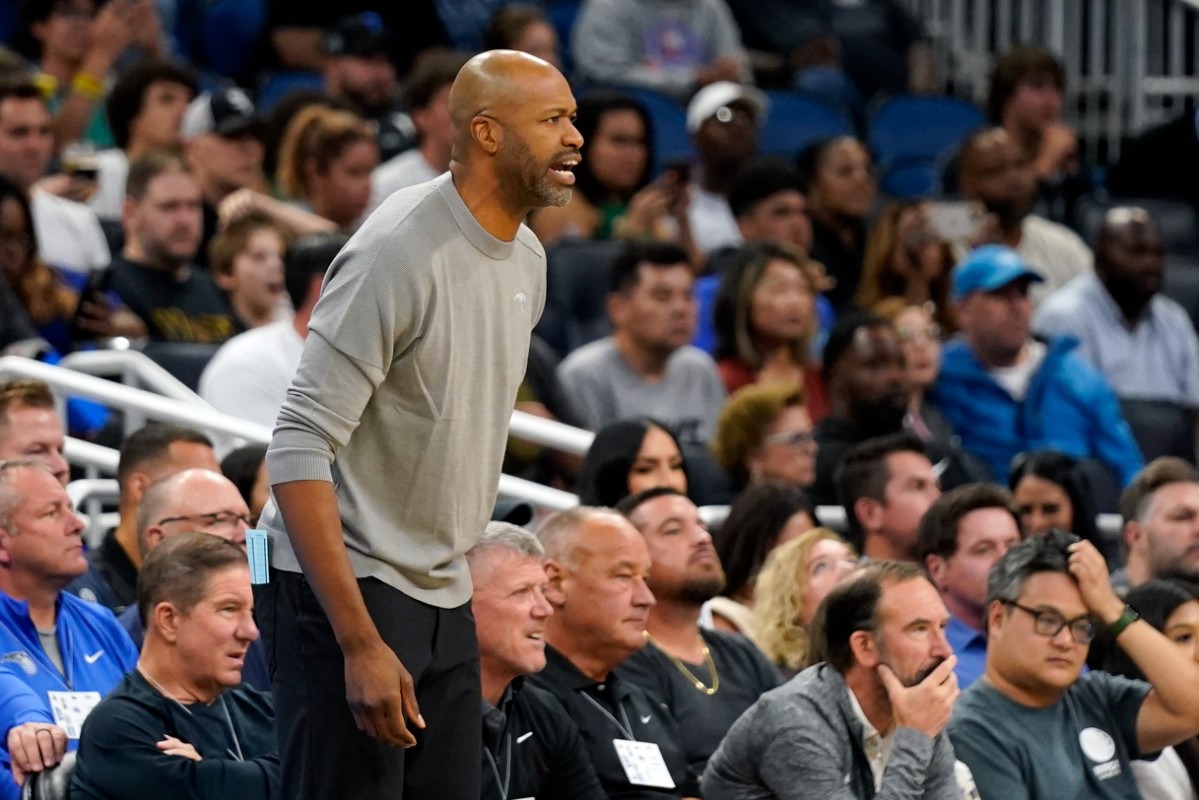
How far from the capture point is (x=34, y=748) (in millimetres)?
3943

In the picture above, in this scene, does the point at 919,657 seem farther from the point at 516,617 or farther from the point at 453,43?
the point at 453,43

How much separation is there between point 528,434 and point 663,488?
1.96 ft

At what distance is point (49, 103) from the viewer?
8.26 meters

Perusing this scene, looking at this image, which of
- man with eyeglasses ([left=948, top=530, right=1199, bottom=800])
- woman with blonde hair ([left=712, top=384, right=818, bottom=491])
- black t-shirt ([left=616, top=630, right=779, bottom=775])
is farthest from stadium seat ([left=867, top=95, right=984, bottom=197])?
man with eyeglasses ([left=948, top=530, right=1199, bottom=800])

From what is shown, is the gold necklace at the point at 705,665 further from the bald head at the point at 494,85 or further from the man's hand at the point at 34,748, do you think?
the bald head at the point at 494,85

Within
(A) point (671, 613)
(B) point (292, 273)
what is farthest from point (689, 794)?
(B) point (292, 273)

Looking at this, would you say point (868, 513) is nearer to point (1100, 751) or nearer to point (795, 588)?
point (795, 588)

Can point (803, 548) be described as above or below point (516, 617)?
below

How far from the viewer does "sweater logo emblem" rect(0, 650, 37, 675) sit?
4324 millimetres

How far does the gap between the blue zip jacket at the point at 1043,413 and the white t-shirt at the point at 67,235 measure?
2929mm

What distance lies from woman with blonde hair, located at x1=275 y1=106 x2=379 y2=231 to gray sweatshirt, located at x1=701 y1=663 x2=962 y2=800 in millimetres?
3671

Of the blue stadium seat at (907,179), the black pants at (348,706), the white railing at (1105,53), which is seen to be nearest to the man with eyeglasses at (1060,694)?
the black pants at (348,706)

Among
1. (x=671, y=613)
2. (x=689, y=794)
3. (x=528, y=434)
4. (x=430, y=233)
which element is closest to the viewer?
(x=430, y=233)

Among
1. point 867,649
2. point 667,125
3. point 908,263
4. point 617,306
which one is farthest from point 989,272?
point 867,649
